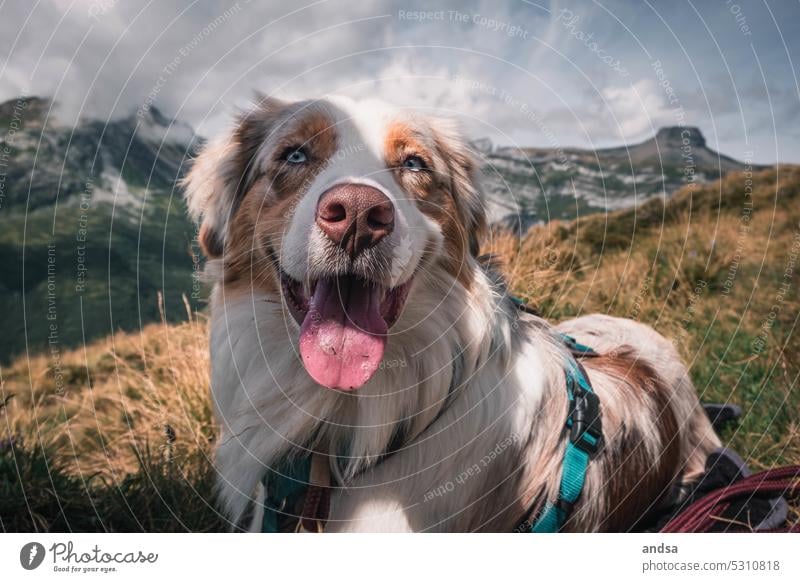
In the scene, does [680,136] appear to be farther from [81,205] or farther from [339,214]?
[81,205]

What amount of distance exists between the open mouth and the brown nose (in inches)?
6.5

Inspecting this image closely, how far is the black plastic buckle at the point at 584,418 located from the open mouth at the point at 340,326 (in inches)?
31.1

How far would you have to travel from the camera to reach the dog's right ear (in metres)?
2.35

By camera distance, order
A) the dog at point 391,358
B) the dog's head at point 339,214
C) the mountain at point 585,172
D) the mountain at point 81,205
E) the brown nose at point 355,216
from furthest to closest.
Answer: the mountain at point 585,172
the mountain at point 81,205
the dog at point 391,358
the dog's head at point 339,214
the brown nose at point 355,216

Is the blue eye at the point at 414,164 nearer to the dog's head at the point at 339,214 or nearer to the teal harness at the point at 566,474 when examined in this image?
the dog's head at the point at 339,214

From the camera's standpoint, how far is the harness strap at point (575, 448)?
220 cm

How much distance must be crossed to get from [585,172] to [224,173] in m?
1.83

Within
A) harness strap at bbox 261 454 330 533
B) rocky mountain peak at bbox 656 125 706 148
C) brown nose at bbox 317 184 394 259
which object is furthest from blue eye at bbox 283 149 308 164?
rocky mountain peak at bbox 656 125 706 148

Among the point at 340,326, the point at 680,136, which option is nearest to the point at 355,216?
the point at 340,326

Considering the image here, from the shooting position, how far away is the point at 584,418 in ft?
7.31
